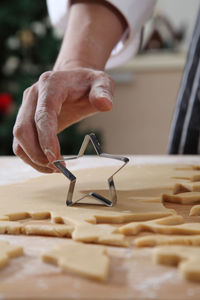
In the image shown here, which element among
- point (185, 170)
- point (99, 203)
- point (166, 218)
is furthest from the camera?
point (185, 170)

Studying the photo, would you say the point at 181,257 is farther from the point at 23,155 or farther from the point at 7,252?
the point at 23,155

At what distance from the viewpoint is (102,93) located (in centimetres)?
90

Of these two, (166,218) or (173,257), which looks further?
(166,218)

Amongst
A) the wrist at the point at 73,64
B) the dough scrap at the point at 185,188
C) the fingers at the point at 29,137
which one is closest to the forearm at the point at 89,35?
the wrist at the point at 73,64

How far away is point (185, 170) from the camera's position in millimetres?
1076

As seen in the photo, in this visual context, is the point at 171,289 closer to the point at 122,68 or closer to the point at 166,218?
the point at 166,218

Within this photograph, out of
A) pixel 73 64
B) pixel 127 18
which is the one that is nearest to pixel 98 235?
pixel 73 64

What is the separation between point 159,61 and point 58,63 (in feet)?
7.12

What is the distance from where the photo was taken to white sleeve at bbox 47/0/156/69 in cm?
126

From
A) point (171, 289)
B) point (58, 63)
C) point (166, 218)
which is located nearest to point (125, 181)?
point (166, 218)

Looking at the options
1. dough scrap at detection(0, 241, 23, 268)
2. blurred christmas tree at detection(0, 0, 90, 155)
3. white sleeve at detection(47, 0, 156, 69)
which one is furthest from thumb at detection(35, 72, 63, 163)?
blurred christmas tree at detection(0, 0, 90, 155)

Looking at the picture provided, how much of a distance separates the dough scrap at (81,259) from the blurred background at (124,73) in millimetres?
2088

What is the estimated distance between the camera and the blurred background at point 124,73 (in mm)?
2689

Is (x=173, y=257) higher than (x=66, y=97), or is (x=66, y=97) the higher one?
(x=66, y=97)
